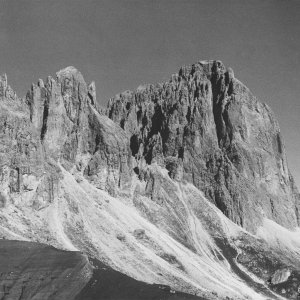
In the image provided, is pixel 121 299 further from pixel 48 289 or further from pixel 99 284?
pixel 48 289

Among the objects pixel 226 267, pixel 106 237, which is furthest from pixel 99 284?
pixel 226 267

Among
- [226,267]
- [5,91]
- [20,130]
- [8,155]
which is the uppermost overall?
[5,91]

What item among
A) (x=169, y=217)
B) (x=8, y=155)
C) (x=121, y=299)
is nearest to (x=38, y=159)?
(x=8, y=155)

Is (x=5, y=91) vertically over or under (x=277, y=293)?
over

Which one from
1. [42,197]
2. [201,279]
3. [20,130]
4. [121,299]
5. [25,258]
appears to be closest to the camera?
[121,299]

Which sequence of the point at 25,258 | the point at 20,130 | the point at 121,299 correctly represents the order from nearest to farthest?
the point at 121,299 < the point at 25,258 < the point at 20,130

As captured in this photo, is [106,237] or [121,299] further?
[106,237]

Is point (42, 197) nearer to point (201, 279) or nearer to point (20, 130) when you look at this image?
point (20, 130)
